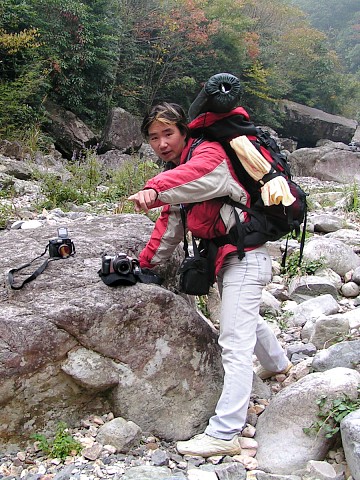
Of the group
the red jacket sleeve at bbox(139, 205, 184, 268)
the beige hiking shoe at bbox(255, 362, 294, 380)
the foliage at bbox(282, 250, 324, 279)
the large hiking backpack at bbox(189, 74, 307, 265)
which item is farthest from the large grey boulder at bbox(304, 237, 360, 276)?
the large hiking backpack at bbox(189, 74, 307, 265)

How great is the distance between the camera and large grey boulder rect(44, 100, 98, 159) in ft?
49.3

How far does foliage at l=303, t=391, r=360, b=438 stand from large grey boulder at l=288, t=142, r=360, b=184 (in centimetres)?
1747


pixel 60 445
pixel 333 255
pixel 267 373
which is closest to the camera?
pixel 60 445

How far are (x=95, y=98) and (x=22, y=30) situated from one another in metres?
3.55

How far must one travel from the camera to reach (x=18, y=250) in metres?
2.88

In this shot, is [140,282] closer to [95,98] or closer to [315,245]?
[315,245]

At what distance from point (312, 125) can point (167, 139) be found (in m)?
25.5

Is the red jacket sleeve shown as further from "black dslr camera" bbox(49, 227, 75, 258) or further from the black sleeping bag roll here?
the black sleeping bag roll

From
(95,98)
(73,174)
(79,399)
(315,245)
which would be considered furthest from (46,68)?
(79,399)

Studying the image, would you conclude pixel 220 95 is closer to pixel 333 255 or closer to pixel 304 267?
pixel 304 267

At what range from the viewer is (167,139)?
8.55 ft

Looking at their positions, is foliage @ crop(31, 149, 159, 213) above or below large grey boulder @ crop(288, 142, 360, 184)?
above

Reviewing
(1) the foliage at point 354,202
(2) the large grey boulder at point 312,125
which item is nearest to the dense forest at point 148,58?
(2) the large grey boulder at point 312,125

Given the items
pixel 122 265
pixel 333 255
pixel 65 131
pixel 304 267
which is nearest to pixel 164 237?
pixel 122 265
